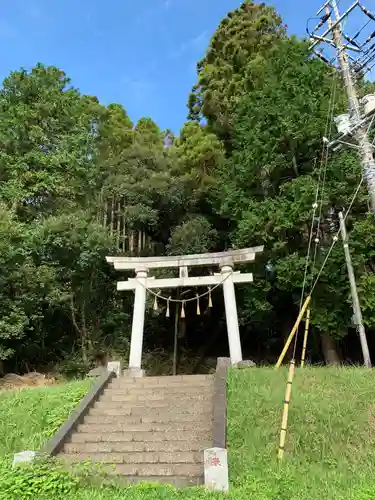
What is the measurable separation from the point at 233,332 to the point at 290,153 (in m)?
6.64

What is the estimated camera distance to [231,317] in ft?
38.3

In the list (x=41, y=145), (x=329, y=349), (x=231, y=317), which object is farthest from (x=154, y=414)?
(x=41, y=145)

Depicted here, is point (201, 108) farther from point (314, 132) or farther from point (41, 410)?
point (41, 410)

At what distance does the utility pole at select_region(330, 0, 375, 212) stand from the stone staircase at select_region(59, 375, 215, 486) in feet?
18.9

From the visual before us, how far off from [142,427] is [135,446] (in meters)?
0.64

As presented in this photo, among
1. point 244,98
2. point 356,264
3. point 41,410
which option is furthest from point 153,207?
point 41,410

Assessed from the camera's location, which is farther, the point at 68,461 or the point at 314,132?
the point at 314,132

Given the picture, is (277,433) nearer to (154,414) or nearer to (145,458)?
(145,458)

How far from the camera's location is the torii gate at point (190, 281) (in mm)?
11586

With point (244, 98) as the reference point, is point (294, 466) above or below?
below

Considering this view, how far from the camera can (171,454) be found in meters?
6.31

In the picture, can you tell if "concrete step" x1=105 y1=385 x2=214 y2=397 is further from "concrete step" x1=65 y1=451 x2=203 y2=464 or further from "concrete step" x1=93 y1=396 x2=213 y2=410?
"concrete step" x1=65 y1=451 x2=203 y2=464

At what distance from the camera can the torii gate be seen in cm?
1159

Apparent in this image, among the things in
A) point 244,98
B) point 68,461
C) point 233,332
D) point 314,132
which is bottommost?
point 68,461
